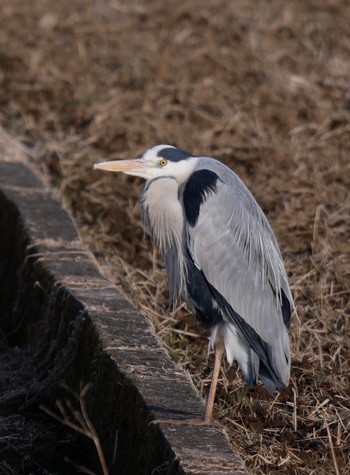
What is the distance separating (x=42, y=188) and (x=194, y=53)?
112 inches

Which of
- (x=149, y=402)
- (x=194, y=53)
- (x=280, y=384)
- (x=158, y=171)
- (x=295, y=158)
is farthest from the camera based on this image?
(x=194, y=53)

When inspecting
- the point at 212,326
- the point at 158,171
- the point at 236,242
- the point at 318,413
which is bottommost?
the point at 318,413

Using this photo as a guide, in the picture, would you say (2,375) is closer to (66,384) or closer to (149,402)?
(66,384)

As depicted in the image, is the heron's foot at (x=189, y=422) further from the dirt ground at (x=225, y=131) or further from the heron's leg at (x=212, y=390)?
the dirt ground at (x=225, y=131)

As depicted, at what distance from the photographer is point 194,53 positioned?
8.41m

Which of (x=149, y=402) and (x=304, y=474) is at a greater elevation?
(x=149, y=402)

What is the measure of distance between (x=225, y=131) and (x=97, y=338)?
319 cm

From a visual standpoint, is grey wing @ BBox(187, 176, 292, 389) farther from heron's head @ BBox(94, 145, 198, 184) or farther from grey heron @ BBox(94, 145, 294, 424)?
heron's head @ BBox(94, 145, 198, 184)

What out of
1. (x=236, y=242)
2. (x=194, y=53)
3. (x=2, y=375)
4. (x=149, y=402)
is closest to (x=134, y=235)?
(x=2, y=375)

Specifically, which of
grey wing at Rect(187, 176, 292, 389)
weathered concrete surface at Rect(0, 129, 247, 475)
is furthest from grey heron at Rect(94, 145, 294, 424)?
weathered concrete surface at Rect(0, 129, 247, 475)

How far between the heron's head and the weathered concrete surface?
64cm

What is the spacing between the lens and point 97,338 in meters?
4.26

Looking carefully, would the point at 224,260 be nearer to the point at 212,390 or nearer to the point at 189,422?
the point at 212,390

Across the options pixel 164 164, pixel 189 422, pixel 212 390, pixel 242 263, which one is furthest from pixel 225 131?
pixel 189 422
